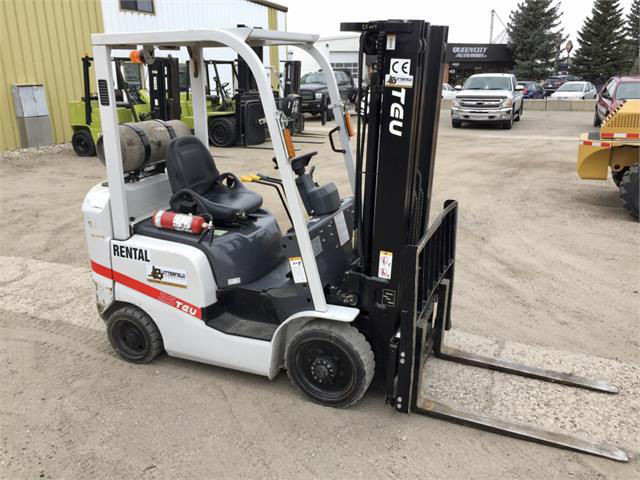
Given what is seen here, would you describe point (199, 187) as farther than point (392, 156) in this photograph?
Yes

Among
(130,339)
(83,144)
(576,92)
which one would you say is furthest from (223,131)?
(576,92)

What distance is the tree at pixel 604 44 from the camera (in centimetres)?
4494

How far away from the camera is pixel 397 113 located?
121 inches

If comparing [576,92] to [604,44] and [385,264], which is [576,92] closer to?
[604,44]

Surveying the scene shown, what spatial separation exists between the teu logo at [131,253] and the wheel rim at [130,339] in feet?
1.64

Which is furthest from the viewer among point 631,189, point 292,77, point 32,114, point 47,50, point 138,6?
point 138,6

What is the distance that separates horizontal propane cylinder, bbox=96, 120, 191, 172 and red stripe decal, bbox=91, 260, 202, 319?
29.7 inches

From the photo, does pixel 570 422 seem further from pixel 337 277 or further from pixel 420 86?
pixel 420 86

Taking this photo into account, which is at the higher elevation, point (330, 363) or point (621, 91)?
point (621, 91)

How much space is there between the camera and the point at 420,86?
3.11 metres

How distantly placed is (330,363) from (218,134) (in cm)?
1305

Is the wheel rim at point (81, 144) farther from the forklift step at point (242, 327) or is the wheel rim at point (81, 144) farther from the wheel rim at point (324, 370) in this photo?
the wheel rim at point (324, 370)

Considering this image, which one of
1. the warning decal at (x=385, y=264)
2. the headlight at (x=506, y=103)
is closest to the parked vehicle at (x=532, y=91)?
the headlight at (x=506, y=103)

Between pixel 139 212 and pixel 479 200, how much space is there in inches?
255
